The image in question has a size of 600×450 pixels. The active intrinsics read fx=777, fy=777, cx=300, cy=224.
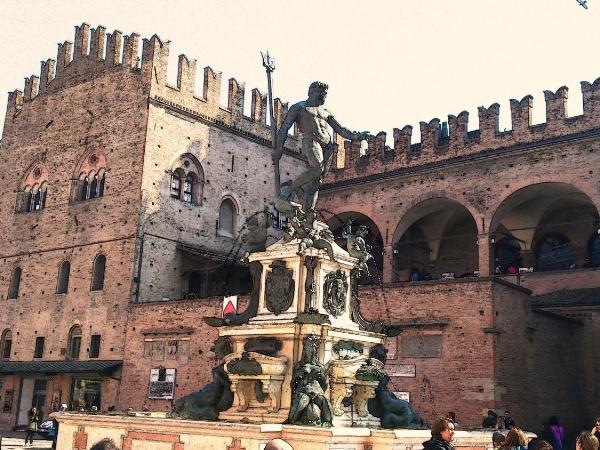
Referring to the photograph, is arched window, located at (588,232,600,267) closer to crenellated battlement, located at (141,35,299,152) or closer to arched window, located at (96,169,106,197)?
crenellated battlement, located at (141,35,299,152)

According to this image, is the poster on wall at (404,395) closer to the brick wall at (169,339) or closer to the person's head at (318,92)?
the brick wall at (169,339)

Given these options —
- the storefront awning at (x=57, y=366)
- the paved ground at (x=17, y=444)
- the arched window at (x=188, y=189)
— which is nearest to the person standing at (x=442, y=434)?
the paved ground at (x=17, y=444)

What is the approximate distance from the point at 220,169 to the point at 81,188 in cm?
474

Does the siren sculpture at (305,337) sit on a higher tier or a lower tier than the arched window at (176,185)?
lower

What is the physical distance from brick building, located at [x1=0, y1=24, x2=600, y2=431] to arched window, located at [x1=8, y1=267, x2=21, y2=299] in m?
0.08

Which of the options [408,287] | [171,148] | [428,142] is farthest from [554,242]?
[171,148]

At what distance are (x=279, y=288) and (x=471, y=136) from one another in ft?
56.6

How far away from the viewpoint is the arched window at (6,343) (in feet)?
87.1

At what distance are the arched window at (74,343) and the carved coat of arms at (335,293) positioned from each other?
55.8 ft

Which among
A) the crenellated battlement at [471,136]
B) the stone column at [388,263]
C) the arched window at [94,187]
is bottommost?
the stone column at [388,263]

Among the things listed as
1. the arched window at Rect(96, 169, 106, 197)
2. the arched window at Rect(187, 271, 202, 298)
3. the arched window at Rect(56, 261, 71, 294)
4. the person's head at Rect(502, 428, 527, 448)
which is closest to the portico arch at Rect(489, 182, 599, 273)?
the arched window at Rect(187, 271, 202, 298)

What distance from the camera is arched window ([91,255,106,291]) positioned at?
2475 centimetres

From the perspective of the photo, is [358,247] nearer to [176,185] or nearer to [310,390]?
[310,390]

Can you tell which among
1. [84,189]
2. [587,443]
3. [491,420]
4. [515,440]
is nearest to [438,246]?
[491,420]
